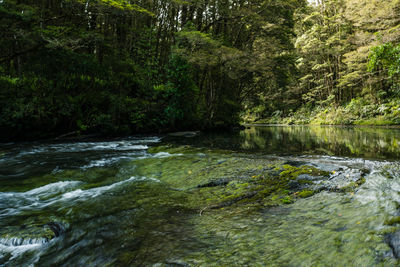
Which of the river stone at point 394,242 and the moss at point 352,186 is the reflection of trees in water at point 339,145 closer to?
the moss at point 352,186

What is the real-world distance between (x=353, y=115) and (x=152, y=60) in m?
17.9

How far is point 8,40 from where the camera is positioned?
31.8 ft

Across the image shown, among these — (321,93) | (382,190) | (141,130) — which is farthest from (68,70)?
(321,93)

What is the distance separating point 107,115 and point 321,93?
25873 mm

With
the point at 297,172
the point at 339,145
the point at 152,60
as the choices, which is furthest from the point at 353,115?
the point at 297,172

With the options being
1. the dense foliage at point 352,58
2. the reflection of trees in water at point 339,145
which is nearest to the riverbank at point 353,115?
the dense foliage at point 352,58

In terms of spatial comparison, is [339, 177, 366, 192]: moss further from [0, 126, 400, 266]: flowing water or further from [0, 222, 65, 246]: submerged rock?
[0, 222, 65, 246]: submerged rock

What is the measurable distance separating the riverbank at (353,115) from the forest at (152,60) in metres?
0.11

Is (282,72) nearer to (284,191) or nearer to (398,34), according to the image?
(398,34)

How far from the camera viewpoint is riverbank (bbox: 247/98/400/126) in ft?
54.1

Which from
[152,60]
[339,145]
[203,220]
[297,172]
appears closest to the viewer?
[203,220]

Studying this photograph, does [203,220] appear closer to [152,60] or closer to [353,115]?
[152,60]

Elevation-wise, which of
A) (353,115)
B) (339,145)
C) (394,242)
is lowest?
(339,145)

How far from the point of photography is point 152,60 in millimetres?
14391
